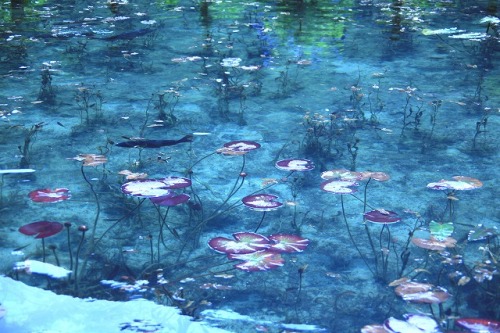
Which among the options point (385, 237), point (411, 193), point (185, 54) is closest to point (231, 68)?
point (185, 54)

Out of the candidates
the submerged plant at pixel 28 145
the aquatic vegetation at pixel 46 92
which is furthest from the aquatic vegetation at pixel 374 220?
the aquatic vegetation at pixel 46 92

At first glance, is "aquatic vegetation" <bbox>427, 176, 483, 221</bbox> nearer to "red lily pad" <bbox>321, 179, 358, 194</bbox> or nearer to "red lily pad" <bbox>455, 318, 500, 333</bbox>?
"red lily pad" <bbox>321, 179, 358, 194</bbox>

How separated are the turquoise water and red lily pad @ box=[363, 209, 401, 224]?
0.26 feet

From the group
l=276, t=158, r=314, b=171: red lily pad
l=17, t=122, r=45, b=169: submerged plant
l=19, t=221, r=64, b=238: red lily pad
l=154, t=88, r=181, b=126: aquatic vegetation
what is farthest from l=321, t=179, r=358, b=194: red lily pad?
l=17, t=122, r=45, b=169: submerged plant

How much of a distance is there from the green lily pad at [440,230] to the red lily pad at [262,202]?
2.53 feet

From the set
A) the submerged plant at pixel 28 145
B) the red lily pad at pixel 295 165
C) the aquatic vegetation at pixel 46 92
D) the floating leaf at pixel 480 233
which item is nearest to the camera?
the floating leaf at pixel 480 233

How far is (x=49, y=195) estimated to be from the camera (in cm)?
334

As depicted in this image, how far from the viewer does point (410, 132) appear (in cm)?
454

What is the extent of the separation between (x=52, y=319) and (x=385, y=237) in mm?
1587

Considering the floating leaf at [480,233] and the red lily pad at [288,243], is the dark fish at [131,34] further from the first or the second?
the floating leaf at [480,233]

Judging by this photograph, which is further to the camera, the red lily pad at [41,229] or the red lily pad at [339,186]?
the red lily pad at [339,186]

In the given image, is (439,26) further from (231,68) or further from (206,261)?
(206,261)

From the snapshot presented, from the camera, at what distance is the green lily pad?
3.02 m

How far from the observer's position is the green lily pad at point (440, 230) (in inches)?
119
